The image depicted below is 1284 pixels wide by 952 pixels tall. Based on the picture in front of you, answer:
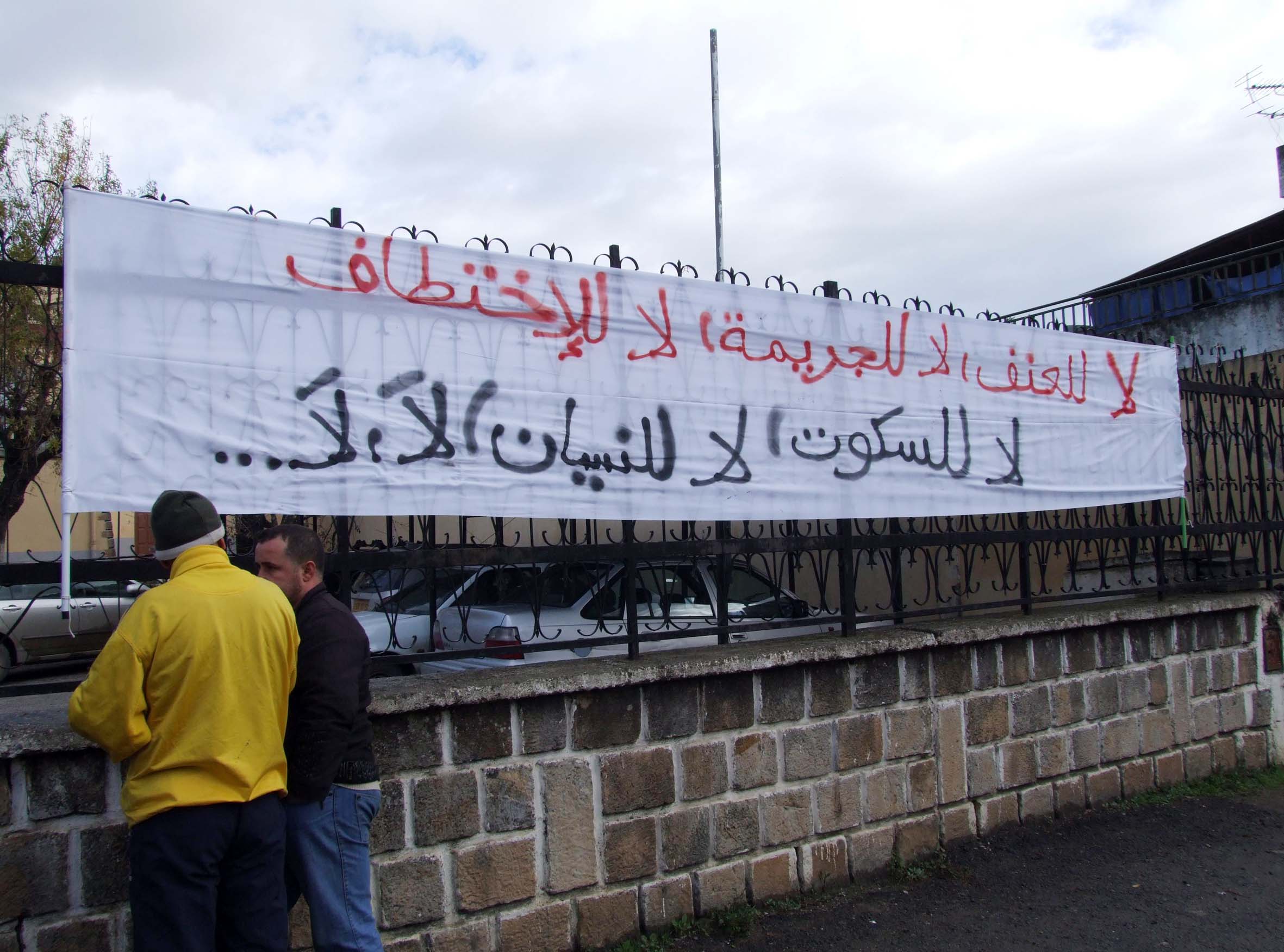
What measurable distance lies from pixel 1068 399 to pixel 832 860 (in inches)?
118

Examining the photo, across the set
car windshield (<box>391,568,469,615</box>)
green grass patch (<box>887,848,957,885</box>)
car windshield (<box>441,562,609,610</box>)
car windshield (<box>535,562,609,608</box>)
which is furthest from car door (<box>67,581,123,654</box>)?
green grass patch (<box>887,848,957,885</box>)

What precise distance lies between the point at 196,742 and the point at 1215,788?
5867 mm

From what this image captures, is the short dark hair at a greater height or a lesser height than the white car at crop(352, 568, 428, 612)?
greater

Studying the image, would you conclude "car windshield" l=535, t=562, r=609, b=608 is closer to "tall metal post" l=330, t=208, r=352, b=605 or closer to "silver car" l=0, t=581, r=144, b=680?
"tall metal post" l=330, t=208, r=352, b=605

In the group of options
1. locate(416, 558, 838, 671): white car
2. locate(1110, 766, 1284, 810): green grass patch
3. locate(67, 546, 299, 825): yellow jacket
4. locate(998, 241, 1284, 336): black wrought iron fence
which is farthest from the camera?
locate(998, 241, 1284, 336): black wrought iron fence

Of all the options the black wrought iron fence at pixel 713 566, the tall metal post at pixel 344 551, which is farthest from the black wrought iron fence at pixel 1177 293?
the tall metal post at pixel 344 551

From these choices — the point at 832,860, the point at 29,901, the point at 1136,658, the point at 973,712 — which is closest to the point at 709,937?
the point at 832,860

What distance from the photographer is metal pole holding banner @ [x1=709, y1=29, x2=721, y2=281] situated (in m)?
17.5

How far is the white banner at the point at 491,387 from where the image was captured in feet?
10.3

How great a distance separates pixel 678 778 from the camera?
3922 mm

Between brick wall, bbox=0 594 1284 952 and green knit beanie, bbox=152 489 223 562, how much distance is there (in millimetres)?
709

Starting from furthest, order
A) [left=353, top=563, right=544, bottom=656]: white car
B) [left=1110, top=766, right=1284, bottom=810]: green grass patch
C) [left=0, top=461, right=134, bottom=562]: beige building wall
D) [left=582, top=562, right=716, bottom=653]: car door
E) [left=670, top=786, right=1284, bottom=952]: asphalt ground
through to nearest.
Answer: [left=1110, top=766, right=1284, bottom=810]: green grass patch < [left=582, top=562, right=716, bottom=653]: car door < [left=670, top=786, right=1284, bottom=952]: asphalt ground < [left=353, top=563, right=544, bottom=656]: white car < [left=0, top=461, right=134, bottom=562]: beige building wall

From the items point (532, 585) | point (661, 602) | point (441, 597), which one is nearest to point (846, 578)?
point (661, 602)

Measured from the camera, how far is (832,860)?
14.3 ft
